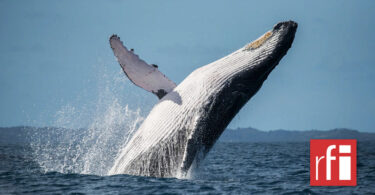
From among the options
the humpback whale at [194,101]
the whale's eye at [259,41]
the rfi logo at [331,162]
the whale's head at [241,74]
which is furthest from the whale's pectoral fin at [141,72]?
the rfi logo at [331,162]

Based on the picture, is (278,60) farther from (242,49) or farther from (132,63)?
(132,63)

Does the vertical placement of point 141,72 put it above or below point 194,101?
above

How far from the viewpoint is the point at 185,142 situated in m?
7.57

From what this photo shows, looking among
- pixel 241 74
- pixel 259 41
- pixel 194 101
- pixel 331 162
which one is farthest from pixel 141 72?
pixel 331 162

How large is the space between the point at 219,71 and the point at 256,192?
2422 mm

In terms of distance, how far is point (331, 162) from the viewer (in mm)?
10805

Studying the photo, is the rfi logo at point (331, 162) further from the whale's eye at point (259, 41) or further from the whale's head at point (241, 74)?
the whale's eye at point (259, 41)

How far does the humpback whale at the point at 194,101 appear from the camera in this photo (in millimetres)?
7469

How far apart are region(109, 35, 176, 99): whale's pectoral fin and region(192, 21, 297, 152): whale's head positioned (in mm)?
983

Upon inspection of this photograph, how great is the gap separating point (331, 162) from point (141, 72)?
18.6ft

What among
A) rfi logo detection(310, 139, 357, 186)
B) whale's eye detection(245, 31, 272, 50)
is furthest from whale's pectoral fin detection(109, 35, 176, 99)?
rfi logo detection(310, 139, 357, 186)

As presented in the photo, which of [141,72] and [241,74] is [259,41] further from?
[141,72]

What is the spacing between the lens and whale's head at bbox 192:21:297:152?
7418 mm

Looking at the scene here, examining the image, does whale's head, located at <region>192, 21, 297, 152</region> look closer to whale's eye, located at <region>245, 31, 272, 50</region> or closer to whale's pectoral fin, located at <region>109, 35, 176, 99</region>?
whale's eye, located at <region>245, 31, 272, 50</region>
